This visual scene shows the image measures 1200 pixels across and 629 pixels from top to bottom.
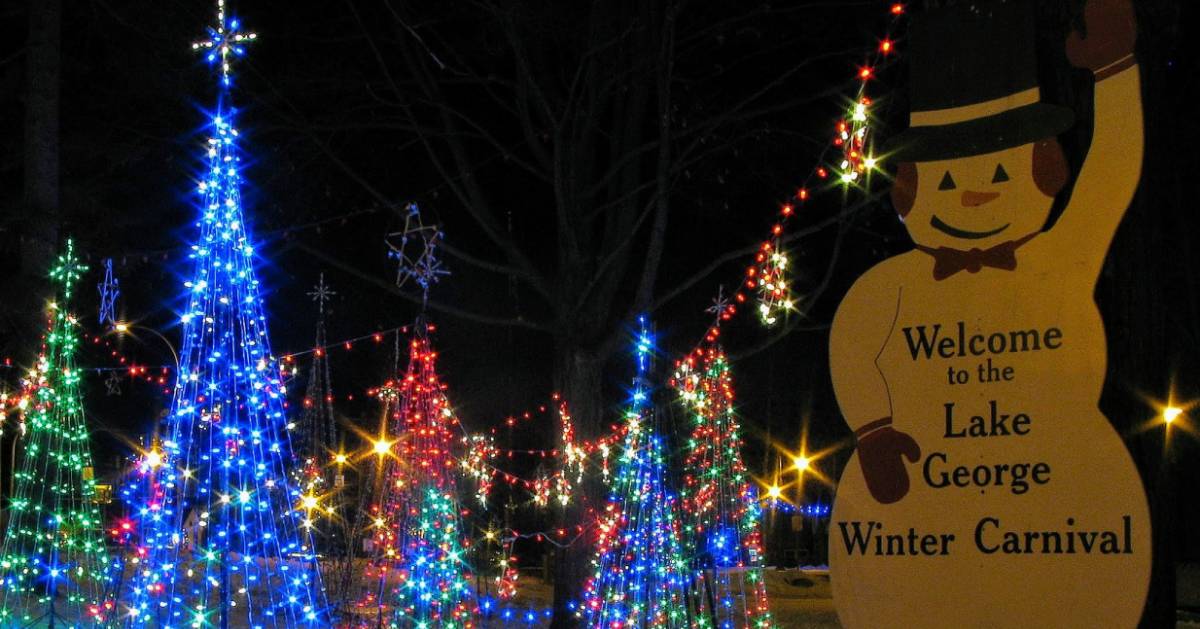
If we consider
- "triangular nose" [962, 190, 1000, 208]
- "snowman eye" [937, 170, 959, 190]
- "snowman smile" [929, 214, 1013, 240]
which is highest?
"snowman eye" [937, 170, 959, 190]

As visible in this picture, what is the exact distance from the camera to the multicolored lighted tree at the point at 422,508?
37.1 ft

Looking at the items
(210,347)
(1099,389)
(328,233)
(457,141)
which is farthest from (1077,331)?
(328,233)

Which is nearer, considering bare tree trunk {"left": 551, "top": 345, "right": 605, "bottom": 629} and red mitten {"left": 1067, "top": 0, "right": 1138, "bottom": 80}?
red mitten {"left": 1067, "top": 0, "right": 1138, "bottom": 80}

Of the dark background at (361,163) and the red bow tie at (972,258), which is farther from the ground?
the dark background at (361,163)

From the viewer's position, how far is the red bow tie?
3973 mm

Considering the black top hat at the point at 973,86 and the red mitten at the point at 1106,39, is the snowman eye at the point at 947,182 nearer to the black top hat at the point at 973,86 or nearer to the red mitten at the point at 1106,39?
the black top hat at the point at 973,86

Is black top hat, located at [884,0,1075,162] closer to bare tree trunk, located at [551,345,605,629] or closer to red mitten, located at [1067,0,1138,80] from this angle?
red mitten, located at [1067,0,1138,80]

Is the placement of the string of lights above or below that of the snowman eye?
above

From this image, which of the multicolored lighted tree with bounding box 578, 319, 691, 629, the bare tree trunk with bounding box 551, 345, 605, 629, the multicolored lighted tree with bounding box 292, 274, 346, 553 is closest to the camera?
the multicolored lighted tree with bounding box 578, 319, 691, 629

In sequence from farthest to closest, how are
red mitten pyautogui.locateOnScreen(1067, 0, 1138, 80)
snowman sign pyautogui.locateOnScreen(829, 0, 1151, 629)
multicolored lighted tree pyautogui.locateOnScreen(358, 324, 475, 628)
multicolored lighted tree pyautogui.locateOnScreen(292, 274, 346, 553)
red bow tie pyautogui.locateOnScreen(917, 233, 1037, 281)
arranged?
multicolored lighted tree pyautogui.locateOnScreen(292, 274, 346, 553)
multicolored lighted tree pyautogui.locateOnScreen(358, 324, 475, 628)
red bow tie pyautogui.locateOnScreen(917, 233, 1037, 281)
red mitten pyautogui.locateOnScreen(1067, 0, 1138, 80)
snowman sign pyautogui.locateOnScreen(829, 0, 1151, 629)

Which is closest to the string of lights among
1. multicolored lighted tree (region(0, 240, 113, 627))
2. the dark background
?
the dark background

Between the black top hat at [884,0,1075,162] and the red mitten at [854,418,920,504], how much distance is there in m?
0.97

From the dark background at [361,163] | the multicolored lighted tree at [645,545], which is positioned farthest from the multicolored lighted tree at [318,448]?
the multicolored lighted tree at [645,545]

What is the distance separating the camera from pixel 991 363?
13.0 feet
